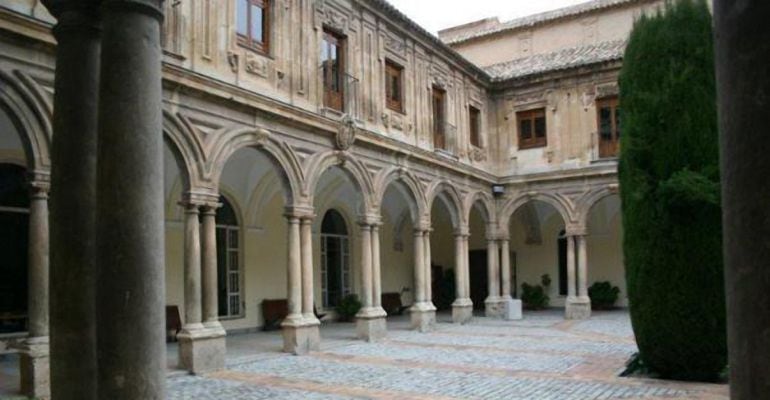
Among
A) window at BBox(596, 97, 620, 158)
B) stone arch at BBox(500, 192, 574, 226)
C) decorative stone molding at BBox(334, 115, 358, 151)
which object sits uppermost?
window at BBox(596, 97, 620, 158)

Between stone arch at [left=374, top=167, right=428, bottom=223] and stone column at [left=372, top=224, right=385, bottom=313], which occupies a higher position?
stone arch at [left=374, top=167, right=428, bottom=223]

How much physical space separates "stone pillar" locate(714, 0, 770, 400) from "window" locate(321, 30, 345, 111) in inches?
484

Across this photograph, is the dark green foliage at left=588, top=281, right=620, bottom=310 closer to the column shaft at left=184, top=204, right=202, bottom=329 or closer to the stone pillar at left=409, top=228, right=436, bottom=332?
the stone pillar at left=409, top=228, right=436, bottom=332

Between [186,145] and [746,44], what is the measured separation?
31.3 ft

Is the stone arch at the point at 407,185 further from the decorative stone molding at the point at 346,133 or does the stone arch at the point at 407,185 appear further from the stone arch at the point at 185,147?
the stone arch at the point at 185,147

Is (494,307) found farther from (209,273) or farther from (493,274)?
(209,273)

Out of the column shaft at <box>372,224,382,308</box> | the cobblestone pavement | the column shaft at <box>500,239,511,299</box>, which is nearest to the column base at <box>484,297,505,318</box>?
the column shaft at <box>500,239,511,299</box>

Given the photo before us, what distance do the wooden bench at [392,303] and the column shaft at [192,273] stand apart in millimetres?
11322

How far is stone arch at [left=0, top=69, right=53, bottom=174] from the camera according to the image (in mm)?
8180

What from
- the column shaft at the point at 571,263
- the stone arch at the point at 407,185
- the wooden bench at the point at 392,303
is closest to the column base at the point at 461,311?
the stone arch at the point at 407,185

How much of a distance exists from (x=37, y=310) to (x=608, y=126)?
16646 millimetres

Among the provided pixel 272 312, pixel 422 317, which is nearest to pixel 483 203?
pixel 422 317

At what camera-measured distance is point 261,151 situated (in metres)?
12.2

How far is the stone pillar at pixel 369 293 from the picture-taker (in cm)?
1446
